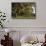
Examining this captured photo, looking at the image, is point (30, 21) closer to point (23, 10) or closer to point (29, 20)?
point (29, 20)

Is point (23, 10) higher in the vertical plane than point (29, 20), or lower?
higher

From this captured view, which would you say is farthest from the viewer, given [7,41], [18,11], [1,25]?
[18,11]

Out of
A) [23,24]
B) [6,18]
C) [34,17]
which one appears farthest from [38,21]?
[6,18]

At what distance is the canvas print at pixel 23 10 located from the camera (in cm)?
502

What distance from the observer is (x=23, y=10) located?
509cm

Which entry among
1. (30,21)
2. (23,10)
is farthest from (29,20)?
(23,10)

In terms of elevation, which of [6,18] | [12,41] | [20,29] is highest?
[6,18]

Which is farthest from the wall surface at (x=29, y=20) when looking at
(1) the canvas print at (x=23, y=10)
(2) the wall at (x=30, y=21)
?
(1) the canvas print at (x=23, y=10)

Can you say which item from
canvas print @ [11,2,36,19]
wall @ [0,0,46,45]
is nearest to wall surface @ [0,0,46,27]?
wall @ [0,0,46,45]

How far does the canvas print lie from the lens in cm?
502

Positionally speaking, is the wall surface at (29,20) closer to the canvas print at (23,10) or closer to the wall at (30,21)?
the wall at (30,21)

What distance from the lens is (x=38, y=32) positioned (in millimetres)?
4957

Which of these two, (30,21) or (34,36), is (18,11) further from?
(34,36)

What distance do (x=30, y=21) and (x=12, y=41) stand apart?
3.14 feet
